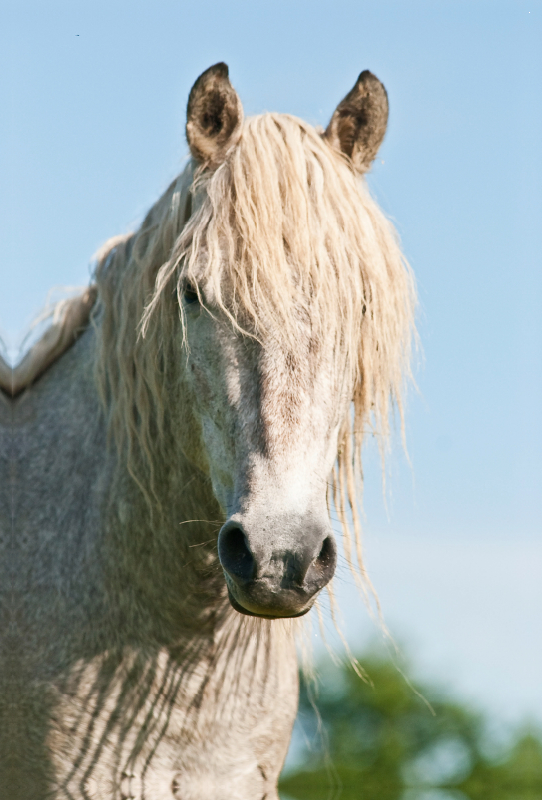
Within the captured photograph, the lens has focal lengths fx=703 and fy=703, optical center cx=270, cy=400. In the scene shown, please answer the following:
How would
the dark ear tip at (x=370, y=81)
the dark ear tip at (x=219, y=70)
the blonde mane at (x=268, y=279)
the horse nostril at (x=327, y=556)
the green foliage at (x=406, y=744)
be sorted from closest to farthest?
the horse nostril at (x=327, y=556) < the blonde mane at (x=268, y=279) < the dark ear tip at (x=219, y=70) < the dark ear tip at (x=370, y=81) < the green foliage at (x=406, y=744)

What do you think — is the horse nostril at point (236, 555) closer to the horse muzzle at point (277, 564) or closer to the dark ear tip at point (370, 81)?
the horse muzzle at point (277, 564)

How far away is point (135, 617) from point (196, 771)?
0.57 m

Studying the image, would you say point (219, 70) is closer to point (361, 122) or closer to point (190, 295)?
point (361, 122)

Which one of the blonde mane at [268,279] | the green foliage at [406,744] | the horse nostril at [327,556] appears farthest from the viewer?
the green foliage at [406,744]

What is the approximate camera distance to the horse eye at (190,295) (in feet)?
7.38

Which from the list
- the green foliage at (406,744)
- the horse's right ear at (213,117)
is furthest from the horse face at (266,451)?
the green foliage at (406,744)

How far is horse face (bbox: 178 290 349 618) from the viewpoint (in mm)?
1776

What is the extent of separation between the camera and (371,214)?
8.27ft

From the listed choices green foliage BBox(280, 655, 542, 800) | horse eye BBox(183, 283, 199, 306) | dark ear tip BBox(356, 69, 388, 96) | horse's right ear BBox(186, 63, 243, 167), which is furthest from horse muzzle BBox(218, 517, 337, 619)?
green foliage BBox(280, 655, 542, 800)

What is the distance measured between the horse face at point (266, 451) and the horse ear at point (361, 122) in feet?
3.07

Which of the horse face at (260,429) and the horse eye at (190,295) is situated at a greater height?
the horse eye at (190,295)

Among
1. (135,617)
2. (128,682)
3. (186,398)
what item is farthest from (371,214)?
(128,682)

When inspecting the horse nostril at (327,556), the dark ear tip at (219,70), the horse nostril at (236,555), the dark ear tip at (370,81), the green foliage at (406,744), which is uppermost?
the dark ear tip at (219,70)

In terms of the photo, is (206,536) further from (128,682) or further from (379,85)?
(379,85)
